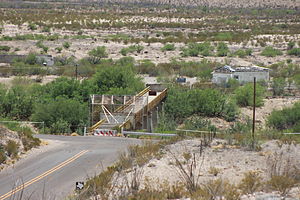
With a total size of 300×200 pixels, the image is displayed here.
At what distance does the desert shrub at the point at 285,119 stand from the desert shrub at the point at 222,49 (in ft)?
105

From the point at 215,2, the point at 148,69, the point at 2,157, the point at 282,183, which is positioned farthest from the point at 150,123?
the point at 215,2

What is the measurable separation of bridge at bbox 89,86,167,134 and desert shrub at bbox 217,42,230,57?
1218 inches

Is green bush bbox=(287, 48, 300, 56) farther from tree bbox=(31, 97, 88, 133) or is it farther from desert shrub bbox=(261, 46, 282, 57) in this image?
tree bbox=(31, 97, 88, 133)

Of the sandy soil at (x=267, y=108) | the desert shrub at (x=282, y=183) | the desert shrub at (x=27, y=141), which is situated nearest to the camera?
the desert shrub at (x=282, y=183)

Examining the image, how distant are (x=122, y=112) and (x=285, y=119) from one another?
10597mm

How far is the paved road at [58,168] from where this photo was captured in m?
18.2

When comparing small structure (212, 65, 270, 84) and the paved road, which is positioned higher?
the paved road

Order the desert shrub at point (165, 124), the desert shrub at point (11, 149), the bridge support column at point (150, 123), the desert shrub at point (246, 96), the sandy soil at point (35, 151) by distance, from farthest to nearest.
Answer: the desert shrub at point (246, 96) → the bridge support column at point (150, 123) → the desert shrub at point (165, 124) → the desert shrub at point (11, 149) → the sandy soil at point (35, 151)

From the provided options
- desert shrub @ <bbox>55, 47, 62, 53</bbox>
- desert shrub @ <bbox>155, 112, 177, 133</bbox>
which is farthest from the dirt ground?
desert shrub @ <bbox>155, 112, 177, 133</bbox>

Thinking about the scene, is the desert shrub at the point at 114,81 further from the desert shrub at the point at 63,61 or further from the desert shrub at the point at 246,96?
the desert shrub at the point at 63,61

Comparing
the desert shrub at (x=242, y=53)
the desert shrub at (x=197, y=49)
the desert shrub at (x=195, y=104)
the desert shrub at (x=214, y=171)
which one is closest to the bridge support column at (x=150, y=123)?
the desert shrub at (x=195, y=104)

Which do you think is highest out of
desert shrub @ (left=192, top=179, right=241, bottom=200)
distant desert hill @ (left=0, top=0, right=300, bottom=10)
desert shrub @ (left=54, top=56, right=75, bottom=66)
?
desert shrub @ (left=192, top=179, right=241, bottom=200)

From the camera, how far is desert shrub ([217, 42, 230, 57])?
73438 millimetres

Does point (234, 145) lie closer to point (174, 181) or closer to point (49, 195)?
point (174, 181)
